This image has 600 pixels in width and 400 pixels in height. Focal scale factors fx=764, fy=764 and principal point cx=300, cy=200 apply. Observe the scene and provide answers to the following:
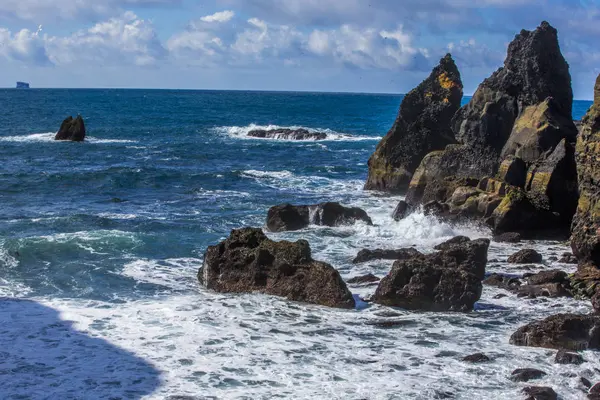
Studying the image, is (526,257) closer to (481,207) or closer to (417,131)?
(481,207)

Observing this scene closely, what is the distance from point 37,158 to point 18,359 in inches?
1729

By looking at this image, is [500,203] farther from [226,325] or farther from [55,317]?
[55,317]

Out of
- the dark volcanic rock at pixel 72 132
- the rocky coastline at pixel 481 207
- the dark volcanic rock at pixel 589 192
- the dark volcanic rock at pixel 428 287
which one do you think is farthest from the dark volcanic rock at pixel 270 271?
the dark volcanic rock at pixel 72 132

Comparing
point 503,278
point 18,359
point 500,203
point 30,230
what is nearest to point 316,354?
point 18,359

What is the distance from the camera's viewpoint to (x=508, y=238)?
2908 centimetres

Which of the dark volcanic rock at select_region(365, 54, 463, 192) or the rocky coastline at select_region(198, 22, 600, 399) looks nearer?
the rocky coastline at select_region(198, 22, 600, 399)

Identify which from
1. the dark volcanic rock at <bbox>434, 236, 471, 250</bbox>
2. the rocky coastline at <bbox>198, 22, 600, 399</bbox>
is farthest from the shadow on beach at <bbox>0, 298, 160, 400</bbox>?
the dark volcanic rock at <bbox>434, 236, 471, 250</bbox>

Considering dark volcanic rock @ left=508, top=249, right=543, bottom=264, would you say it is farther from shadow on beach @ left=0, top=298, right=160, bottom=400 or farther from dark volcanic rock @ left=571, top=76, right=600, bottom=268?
shadow on beach @ left=0, top=298, right=160, bottom=400

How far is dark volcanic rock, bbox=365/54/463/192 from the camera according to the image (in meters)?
41.9

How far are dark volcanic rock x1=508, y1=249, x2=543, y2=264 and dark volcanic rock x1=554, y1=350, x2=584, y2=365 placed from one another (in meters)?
8.88

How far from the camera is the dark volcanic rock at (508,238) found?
29002mm

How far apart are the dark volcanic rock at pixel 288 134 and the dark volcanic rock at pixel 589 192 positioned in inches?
2253

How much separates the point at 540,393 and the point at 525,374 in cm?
96

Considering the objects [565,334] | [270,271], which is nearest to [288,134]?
[270,271]
